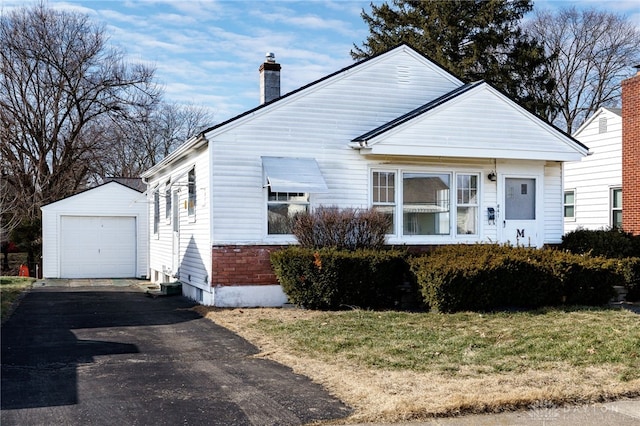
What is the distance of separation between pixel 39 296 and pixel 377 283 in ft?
29.2

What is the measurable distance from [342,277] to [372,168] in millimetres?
3389

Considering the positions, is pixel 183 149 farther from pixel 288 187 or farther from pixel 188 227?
pixel 288 187

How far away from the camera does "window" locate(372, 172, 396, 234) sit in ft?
49.5

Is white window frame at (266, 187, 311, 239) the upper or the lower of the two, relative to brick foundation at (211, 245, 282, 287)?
upper

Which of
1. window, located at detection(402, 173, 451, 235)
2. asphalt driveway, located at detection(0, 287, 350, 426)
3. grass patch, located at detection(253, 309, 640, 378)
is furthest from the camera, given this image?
window, located at detection(402, 173, 451, 235)

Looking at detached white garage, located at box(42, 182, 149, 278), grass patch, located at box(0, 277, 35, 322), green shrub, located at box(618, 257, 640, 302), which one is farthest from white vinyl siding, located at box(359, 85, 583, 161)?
detached white garage, located at box(42, 182, 149, 278)

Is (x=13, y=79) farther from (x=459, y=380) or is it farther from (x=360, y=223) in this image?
(x=459, y=380)

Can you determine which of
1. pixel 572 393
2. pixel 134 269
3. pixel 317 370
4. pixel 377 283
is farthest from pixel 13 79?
pixel 572 393

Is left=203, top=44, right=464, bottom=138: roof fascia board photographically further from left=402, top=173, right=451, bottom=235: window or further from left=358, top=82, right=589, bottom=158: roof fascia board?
left=402, top=173, right=451, bottom=235: window

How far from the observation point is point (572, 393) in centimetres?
686

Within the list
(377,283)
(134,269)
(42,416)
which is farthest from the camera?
(134,269)

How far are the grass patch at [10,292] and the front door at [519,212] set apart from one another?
10.9 m

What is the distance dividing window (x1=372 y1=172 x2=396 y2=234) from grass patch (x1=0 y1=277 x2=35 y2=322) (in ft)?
26.0

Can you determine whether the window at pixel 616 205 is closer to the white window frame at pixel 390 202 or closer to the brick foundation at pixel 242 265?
the white window frame at pixel 390 202
